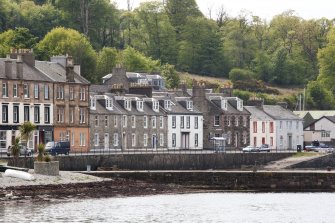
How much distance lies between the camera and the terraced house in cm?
11656

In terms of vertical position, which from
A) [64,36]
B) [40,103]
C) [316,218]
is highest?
[64,36]

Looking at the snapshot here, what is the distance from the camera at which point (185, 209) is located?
257 ft

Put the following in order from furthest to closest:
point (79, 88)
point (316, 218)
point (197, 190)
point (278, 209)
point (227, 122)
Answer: point (227, 122) → point (79, 88) → point (197, 190) → point (278, 209) → point (316, 218)

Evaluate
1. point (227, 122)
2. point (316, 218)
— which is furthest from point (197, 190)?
point (227, 122)

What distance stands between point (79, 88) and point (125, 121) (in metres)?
8.02

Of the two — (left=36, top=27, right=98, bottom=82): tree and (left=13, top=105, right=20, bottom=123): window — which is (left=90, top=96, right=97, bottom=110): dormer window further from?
(left=36, top=27, right=98, bottom=82): tree

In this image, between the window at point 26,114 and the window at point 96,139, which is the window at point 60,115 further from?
the window at point 96,139

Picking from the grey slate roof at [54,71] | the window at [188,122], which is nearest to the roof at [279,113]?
the window at [188,122]

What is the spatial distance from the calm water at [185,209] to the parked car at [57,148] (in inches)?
927

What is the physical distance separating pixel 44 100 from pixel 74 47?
53993mm

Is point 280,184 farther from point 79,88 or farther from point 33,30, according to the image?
point 33,30

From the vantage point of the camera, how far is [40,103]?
120m

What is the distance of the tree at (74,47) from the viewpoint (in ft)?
566

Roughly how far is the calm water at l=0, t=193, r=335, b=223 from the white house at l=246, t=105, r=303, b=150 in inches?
2588
